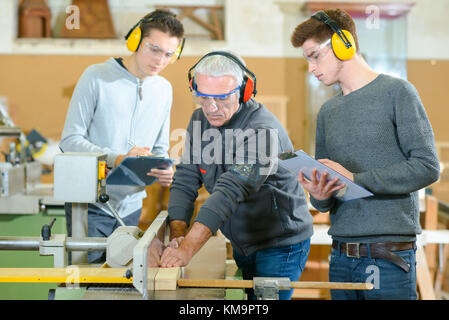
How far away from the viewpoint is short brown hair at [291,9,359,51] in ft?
4.18

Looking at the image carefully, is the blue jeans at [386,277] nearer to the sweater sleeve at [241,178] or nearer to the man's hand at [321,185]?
the man's hand at [321,185]

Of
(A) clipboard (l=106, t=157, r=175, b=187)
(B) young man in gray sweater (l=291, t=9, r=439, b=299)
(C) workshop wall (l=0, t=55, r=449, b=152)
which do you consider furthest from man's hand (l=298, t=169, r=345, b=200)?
(C) workshop wall (l=0, t=55, r=449, b=152)

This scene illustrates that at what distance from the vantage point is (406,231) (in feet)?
3.92

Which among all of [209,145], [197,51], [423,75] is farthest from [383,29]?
[209,145]

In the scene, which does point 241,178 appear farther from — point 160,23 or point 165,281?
point 160,23

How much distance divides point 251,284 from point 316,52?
2.12 feet

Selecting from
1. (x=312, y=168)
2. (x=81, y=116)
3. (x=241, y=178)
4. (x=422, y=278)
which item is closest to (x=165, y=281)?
(x=241, y=178)

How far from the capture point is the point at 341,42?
125 cm

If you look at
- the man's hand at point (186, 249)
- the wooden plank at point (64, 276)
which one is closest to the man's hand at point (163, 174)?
the man's hand at point (186, 249)

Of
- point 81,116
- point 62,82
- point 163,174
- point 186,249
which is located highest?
point 62,82

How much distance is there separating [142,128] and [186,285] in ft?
2.96

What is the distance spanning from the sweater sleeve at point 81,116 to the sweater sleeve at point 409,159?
2.96 feet

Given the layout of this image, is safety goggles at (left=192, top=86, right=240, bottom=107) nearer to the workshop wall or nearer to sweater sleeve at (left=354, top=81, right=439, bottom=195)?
sweater sleeve at (left=354, top=81, right=439, bottom=195)
